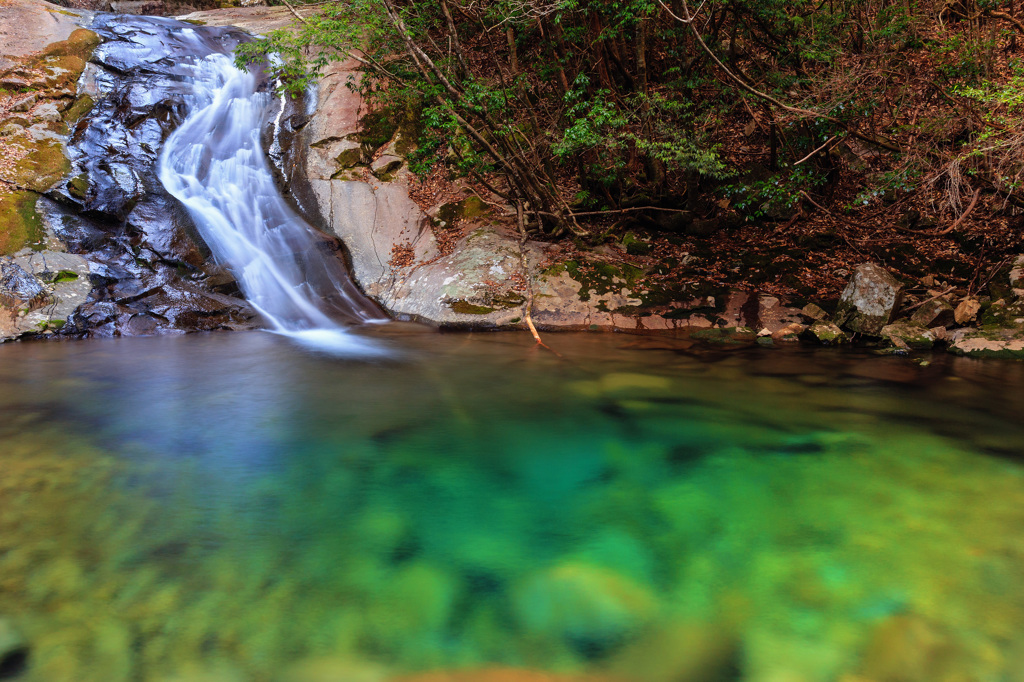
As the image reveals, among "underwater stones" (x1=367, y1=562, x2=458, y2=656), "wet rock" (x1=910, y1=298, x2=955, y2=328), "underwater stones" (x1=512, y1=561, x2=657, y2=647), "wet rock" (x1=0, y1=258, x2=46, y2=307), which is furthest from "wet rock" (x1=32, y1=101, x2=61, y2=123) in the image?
"wet rock" (x1=910, y1=298, x2=955, y2=328)

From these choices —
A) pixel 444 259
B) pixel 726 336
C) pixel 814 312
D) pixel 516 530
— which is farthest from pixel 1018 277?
pixel 444 259

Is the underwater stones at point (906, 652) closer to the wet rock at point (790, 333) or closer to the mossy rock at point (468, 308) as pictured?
the wet rock at point (790, 333)

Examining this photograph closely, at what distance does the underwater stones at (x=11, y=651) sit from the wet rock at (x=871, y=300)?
31.2ft

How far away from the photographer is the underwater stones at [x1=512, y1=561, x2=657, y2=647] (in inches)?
100

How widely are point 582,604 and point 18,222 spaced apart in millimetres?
10821

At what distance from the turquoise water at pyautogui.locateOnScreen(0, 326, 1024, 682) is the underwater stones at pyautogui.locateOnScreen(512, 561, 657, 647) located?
0.01 m

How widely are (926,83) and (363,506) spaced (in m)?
9.23

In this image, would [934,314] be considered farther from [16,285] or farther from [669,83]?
[16,285]

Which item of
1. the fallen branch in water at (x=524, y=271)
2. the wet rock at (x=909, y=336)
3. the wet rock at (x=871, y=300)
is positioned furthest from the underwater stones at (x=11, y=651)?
the wet rock at (x=871, y=300)

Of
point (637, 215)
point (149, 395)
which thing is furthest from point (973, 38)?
point (149, 395)

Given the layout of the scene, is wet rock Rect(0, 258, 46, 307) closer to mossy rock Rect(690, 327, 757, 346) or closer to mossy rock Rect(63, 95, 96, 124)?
mossy rock Rect(63, 95, 96, 124)

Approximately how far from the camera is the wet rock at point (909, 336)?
25.8 ft

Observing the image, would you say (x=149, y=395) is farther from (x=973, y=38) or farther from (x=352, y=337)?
(x=973, y=38)

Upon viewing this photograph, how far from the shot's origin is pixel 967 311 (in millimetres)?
8070
